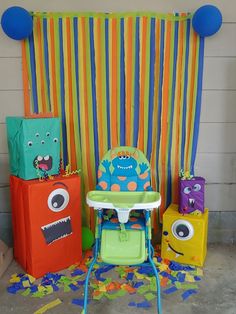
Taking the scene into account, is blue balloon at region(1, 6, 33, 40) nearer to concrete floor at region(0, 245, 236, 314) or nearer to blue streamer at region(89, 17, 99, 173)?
blue streamer at region(89, 17, 99, 173)

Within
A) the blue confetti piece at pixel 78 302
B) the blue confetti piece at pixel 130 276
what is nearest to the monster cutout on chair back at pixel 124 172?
the blue confetti piece at pixel 130 276

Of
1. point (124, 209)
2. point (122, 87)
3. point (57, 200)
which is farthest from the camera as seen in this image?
point (122, 87)

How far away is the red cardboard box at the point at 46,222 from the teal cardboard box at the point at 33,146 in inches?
3.0

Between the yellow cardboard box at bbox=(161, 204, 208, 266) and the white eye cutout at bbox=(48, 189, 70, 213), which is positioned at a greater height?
the white eye cutout at bbox=(48, 189, 70, 213)

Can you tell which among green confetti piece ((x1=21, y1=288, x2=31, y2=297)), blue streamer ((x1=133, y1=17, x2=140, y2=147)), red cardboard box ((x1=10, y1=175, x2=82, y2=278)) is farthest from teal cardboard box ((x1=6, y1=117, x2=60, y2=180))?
green confetti piece ((x1=21, y1=288, x2=31, y2=297))

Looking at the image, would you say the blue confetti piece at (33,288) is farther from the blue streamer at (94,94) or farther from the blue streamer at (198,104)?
the blue streamer at (198,104)

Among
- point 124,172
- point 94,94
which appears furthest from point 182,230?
point 94,94

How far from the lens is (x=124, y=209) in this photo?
6.40 ft

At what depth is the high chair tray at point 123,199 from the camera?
1940 millimetres

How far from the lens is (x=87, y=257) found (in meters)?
2.68

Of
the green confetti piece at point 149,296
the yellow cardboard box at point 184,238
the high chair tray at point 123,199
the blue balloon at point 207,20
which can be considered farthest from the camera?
the yellow cardboard box at point 184,238

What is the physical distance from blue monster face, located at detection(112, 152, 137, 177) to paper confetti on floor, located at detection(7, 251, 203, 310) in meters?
0.67

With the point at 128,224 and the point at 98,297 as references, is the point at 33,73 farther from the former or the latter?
the point at 98,297

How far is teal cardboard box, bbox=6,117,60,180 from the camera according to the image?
234 centimetres
